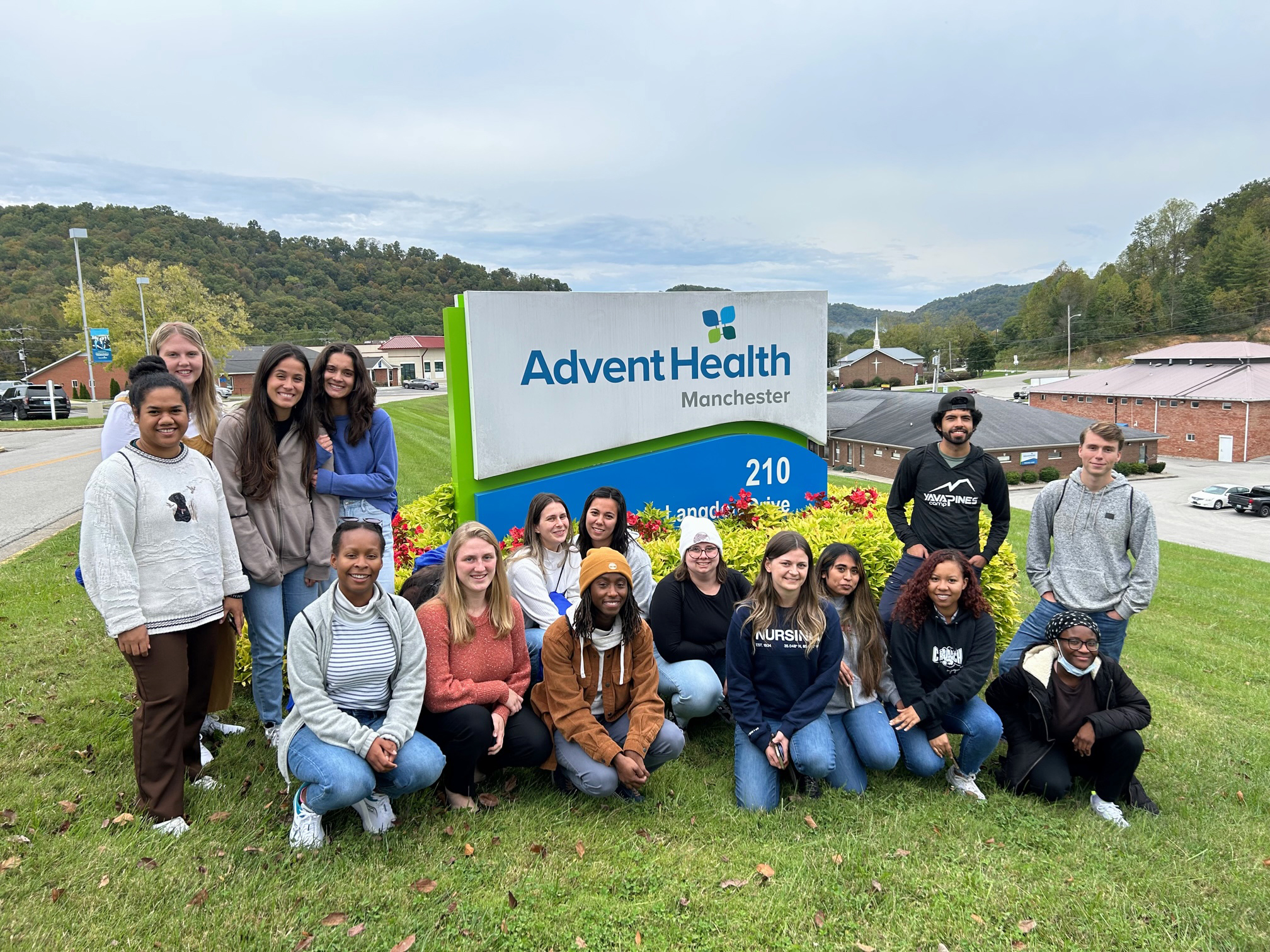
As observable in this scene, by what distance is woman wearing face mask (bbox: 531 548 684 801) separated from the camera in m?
3.36

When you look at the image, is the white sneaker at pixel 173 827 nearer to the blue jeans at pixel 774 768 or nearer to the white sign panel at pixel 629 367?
the blue jeans at pixel 774 768

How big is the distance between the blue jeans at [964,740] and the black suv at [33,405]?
33320mm

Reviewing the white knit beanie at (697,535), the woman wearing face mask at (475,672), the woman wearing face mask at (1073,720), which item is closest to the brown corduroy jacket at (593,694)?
the woman wearing face mask at (475,672)

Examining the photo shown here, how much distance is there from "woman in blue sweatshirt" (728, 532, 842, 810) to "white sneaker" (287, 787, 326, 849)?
6.21 feet

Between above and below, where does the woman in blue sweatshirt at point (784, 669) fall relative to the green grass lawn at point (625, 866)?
above

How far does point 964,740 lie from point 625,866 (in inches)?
76.1

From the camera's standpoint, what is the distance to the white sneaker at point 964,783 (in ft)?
12.2

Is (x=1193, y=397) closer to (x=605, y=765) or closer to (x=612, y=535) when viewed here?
(x=612, y=535)

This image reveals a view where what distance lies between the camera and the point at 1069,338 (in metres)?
87.3

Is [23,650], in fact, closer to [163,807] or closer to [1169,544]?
[163,807]

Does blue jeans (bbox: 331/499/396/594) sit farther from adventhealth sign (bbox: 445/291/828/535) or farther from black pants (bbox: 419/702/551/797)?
adventhealth sign (bbox: 445/291/828/535)

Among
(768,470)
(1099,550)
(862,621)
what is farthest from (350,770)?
(768,470)

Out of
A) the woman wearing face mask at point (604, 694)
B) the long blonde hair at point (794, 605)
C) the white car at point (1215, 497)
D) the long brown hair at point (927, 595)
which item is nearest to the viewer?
the woman wearing face mask at point (604, 694)

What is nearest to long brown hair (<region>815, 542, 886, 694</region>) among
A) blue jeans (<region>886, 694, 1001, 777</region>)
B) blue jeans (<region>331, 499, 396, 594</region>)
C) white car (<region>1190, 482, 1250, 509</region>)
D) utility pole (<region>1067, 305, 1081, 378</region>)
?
blue jeans (<region>886, 694, 1001, 777</region>)
